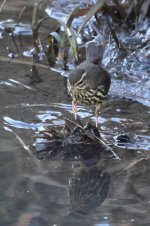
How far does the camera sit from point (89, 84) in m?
6.27

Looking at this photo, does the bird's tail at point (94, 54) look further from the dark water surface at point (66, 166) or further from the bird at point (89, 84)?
the dark water surface at point (66, 166)

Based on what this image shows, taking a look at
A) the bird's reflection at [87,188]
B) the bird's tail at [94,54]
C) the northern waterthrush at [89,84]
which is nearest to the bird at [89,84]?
the northern waterthrush at [89,84]

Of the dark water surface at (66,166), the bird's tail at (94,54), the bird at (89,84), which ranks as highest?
the bird's tail at (94,54)

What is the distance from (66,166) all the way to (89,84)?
2.91ft

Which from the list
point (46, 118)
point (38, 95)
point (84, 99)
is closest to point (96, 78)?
point (84, 99)

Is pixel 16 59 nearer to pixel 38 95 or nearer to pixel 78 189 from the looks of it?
pixel 38 95

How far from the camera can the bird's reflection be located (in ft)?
16.6

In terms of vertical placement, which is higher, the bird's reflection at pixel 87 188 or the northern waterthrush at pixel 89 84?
the northern waterthrush at pixel 89 84

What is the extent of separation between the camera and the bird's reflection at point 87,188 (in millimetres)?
5051

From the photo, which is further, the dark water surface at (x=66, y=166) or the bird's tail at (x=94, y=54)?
the bird's tail at (x=94, y=54)

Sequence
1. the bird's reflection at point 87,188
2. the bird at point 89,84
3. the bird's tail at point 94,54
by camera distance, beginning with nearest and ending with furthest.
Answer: the bird's reflection at point 87,188
the bird at point 89,84
the bird's tail at point 94,54

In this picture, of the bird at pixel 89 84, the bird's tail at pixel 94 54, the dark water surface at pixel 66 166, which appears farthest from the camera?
the bird's tail at pixel 94 54

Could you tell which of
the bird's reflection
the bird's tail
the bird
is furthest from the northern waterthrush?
the bird's reflection

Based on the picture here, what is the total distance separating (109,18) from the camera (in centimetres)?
854
